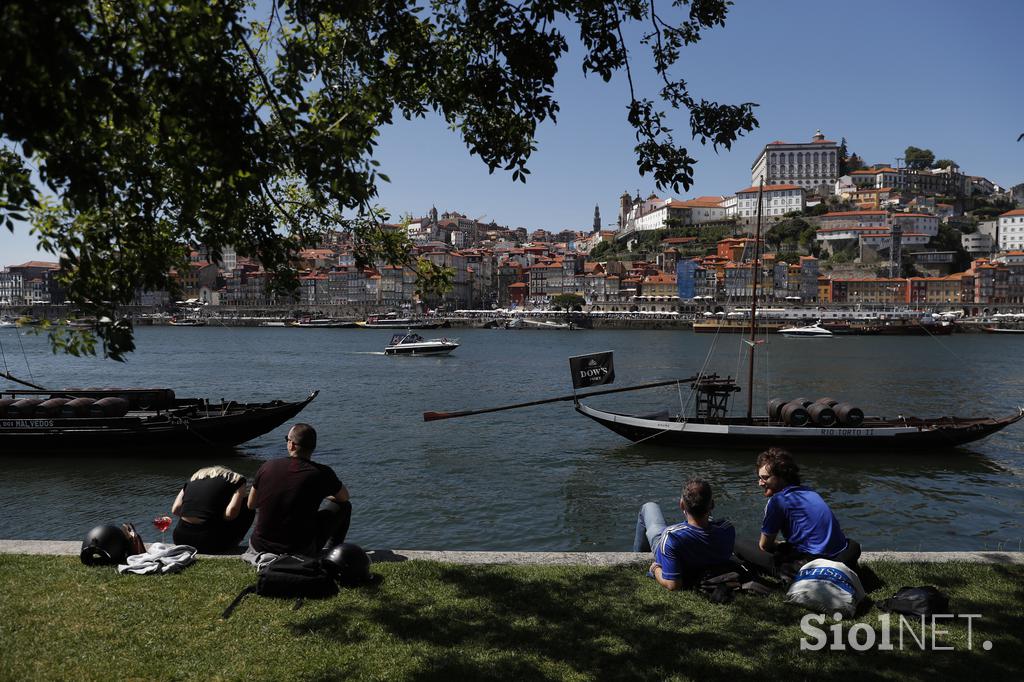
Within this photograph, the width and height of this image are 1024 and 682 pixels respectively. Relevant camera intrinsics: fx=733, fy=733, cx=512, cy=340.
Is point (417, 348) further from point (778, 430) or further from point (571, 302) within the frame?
point (571, 302)

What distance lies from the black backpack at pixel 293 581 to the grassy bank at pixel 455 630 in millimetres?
85

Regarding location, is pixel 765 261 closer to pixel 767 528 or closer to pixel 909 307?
pixel 909 307

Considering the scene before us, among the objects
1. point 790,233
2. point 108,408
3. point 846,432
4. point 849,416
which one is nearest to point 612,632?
point 846,432

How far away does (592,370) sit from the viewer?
51.3 feet

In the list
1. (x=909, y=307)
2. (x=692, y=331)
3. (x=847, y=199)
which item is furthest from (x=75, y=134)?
(x=847, y=199)

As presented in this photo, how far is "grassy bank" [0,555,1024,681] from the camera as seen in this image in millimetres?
3844

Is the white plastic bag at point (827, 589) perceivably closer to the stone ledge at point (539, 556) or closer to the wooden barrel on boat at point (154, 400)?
the stone ledge at point (539, 556)

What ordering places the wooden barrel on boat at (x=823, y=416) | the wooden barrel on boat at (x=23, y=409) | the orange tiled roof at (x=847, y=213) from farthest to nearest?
the orange tiled roof at (x=847, y=213) < the wooden barrel on boat at (x=823, y=416) < the wooden barrel on boat at (x=23, y=409)

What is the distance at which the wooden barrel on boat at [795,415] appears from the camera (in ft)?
57.3

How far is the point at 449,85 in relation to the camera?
5.54 m

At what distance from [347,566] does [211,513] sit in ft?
5.13

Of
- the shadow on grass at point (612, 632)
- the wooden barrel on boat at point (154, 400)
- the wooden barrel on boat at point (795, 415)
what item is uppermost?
the shadow on grass at point (612, 632)

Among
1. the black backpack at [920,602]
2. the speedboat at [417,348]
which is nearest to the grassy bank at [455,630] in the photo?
the black backpack at [920,602]

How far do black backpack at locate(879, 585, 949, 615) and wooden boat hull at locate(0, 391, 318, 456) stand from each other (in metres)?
14.3
